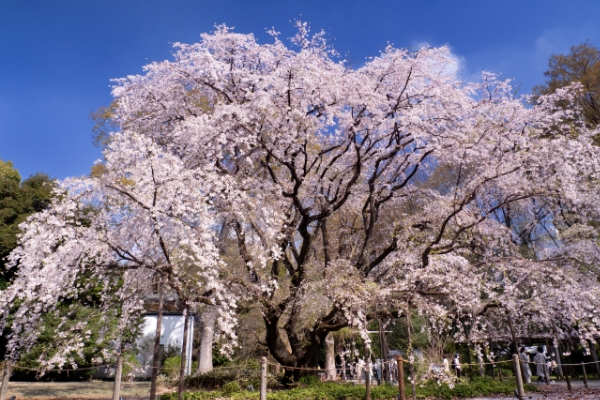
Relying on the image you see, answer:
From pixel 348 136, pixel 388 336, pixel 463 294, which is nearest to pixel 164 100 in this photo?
pixel 348 136

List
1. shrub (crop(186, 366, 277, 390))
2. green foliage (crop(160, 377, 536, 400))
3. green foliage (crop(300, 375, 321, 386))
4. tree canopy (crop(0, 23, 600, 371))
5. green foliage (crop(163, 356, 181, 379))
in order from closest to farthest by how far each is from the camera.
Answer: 1. tree canopy (crop(0, 23, 600, 371))
2. green foliage (crop(160, 377, 536, 400))
3. green foliage (crop(300, 375, 321, 386))
4. shrub (crop(186, 366, 277, 390))
5. green foliage (crop(163, 356, 181, 379))

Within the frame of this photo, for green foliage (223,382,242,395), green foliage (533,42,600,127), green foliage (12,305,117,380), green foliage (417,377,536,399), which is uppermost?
green foliage (533,42,600,127)

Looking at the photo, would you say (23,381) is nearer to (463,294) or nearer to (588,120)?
(463,294)

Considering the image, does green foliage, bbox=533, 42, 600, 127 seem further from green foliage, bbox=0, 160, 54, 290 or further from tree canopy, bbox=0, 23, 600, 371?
green foliage, bbox=0, 160, 54, 290

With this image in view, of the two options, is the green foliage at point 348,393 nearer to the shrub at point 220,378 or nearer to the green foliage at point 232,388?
the green foliage at point 232,388

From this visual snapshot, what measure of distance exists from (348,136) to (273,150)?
190cm

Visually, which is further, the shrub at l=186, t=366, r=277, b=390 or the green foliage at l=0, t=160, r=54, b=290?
the green foliage at l=0, t=160, r=54, b=290

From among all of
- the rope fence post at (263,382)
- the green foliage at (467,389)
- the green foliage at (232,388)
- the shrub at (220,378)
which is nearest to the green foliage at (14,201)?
the shrub at (220,378)

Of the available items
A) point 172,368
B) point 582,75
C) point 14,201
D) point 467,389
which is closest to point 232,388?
point 172,368

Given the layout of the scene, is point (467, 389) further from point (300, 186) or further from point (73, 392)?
point (73, 392)

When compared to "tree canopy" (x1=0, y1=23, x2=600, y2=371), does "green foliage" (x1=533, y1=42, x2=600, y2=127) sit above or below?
above

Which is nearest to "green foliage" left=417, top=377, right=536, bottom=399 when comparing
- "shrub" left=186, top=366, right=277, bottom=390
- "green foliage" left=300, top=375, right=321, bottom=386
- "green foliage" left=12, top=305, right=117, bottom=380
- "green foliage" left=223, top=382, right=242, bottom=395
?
"green foliage" left=300, top=375, right=321, bottom=386

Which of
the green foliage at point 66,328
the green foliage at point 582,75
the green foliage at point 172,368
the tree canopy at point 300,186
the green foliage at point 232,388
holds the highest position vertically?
the green foliage at point 582,75

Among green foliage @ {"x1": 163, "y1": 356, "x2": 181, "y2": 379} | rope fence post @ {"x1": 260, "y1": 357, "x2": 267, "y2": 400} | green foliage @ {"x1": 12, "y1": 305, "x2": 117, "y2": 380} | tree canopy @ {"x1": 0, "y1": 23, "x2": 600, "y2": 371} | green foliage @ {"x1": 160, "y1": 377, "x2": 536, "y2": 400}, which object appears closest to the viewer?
rope fence post @ {"x1": 260, "y1": 357, "x2": 267, "y2": 400}
